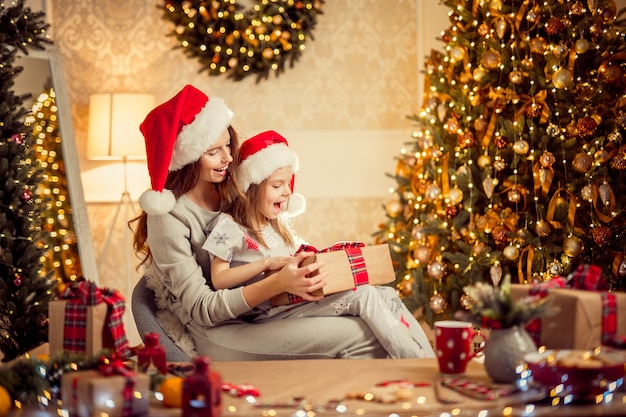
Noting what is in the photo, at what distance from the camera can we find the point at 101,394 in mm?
1484

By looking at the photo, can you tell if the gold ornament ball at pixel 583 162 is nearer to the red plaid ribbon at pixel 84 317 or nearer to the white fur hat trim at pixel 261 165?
the white fur hat trim at pixel 261 165

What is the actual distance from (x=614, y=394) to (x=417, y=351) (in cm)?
87

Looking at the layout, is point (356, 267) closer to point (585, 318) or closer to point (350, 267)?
point (350, 267)

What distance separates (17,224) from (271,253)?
141cm

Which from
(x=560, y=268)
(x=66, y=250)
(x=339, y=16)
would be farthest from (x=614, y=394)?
(x=339, y=16)

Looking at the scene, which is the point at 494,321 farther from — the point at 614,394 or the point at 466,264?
Answer: the point at 466,264

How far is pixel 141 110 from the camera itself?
15.3ft

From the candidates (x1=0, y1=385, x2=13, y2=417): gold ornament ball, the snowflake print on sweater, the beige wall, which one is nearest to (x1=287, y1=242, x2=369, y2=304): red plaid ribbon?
the snowflake print on sweater

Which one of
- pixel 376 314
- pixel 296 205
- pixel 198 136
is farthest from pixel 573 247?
pixel 198 136

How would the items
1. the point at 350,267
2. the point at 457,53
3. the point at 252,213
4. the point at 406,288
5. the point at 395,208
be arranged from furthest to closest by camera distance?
1. the point at 395,208
2. the point at 406,288
3. the point at 457,53
4. the point at 252,213
5. the point at 350,267

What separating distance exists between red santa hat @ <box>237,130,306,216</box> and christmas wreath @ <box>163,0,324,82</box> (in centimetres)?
214

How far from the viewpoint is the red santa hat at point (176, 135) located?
263 cm

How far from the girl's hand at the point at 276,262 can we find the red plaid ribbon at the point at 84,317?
72cm

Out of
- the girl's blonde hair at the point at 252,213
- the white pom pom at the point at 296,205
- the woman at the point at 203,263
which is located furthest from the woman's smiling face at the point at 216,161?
the white pom pom at the point at 296,205
